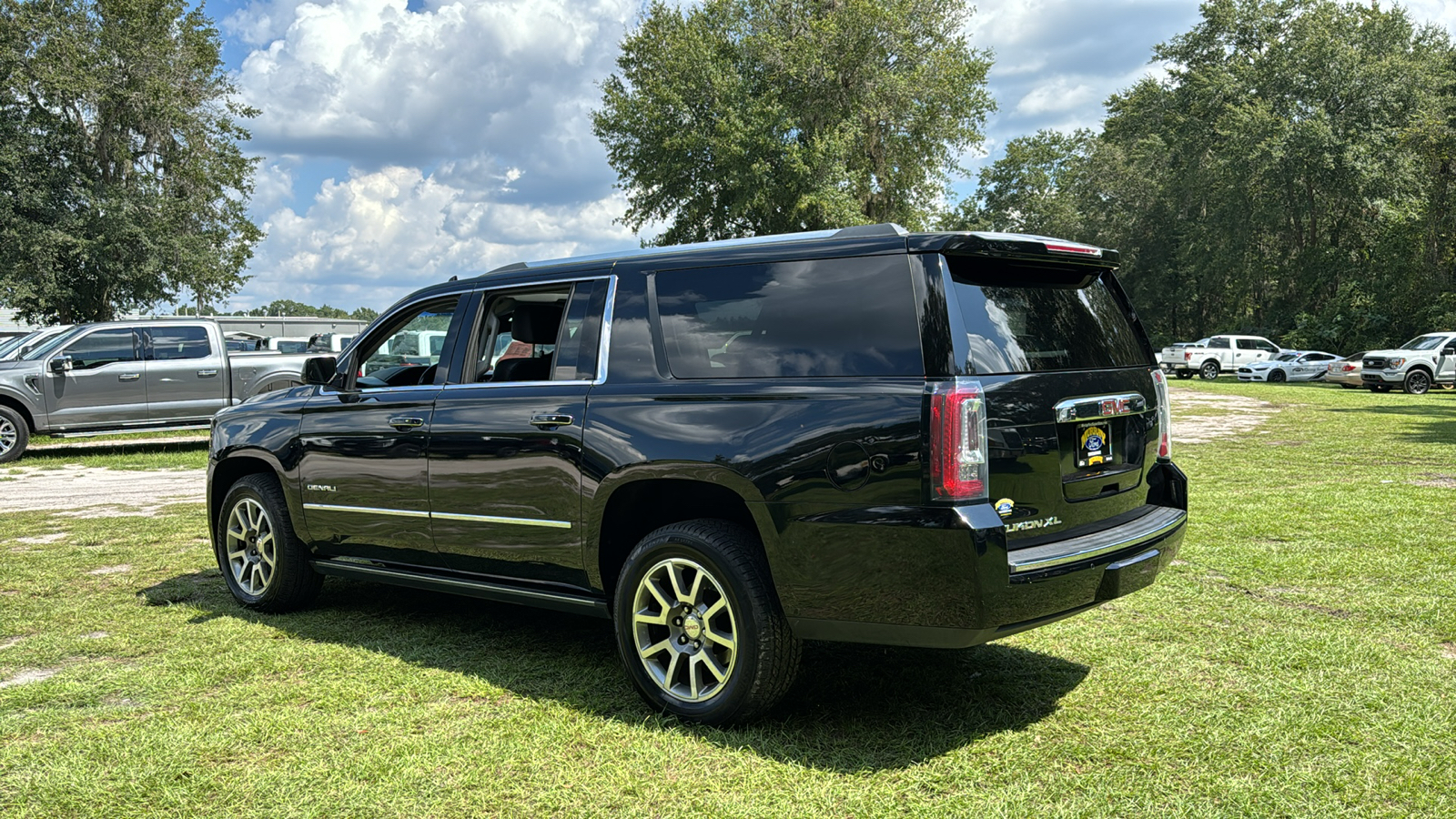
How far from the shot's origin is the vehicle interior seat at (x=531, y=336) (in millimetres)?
4980

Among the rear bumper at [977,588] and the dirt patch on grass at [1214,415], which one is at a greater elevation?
the rear bumper at [977,588]

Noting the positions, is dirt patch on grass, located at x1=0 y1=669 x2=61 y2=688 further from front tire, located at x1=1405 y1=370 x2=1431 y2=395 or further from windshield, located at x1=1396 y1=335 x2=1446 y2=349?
windshield, located at x1=1396 y1=335 x2=1446 y2=349

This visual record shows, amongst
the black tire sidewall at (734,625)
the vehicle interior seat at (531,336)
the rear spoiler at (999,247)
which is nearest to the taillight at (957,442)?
the rear spoiler at (999,247)

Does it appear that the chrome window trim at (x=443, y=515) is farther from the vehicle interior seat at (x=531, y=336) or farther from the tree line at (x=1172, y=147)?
the tree line at (x=1172, y=147)

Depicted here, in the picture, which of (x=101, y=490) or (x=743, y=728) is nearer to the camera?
(x=743, y=728)

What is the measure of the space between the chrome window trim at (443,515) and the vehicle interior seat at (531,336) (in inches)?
26.3

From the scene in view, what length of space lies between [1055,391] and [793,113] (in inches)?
1391

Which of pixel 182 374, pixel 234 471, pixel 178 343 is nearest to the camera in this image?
pixel 234 471

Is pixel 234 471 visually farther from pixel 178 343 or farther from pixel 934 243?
pixel 178 343

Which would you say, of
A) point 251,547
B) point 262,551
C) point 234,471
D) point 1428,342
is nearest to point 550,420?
point 262,551

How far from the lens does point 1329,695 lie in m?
4.31

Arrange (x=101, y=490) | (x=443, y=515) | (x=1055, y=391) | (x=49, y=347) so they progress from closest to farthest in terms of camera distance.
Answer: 1. (x=1055, y=391)
2. (x=443, y=515)
3. (x=101, y=490)
4. (x=49, y=347)

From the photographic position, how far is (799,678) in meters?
4.79

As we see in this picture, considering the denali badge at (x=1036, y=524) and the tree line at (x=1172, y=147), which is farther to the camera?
the tree line at (x=1172, y=147)
